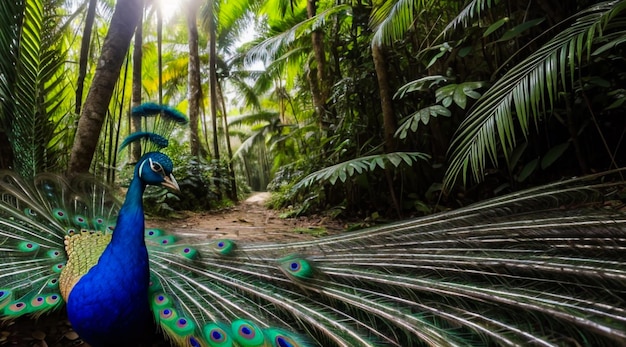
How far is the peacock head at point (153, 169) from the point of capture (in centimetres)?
136

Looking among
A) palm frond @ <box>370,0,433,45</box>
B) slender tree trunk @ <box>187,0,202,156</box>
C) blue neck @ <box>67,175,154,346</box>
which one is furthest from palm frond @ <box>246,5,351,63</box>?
blue neck @ <box>67,175,154,346</box>

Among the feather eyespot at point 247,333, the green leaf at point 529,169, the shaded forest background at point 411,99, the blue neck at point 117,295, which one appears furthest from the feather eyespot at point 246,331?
the green leaf at point 529,169

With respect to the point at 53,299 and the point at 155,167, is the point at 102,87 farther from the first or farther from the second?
the point at 53,299

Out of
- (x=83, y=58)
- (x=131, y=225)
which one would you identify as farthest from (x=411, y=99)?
(x=83, y=58)

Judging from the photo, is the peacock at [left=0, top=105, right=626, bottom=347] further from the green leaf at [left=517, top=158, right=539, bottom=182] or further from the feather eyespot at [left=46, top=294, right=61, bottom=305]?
the green leaf at [left=517, top=158, right=539, bottom=182]

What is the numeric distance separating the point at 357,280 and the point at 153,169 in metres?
0.95

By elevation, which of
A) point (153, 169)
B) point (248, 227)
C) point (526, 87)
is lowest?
point (248, 227)

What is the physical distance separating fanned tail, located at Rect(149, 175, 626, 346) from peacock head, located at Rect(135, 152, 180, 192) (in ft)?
1.46

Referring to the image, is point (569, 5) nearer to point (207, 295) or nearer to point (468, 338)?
point (468, 338)

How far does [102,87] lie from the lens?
2418mm

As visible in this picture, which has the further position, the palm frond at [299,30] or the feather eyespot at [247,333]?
the palm frond at [299,30]

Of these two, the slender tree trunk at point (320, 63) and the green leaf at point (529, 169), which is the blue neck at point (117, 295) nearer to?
the green leaf at point (529, 169)

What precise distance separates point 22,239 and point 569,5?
3851mm

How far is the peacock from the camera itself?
956 millimetres
